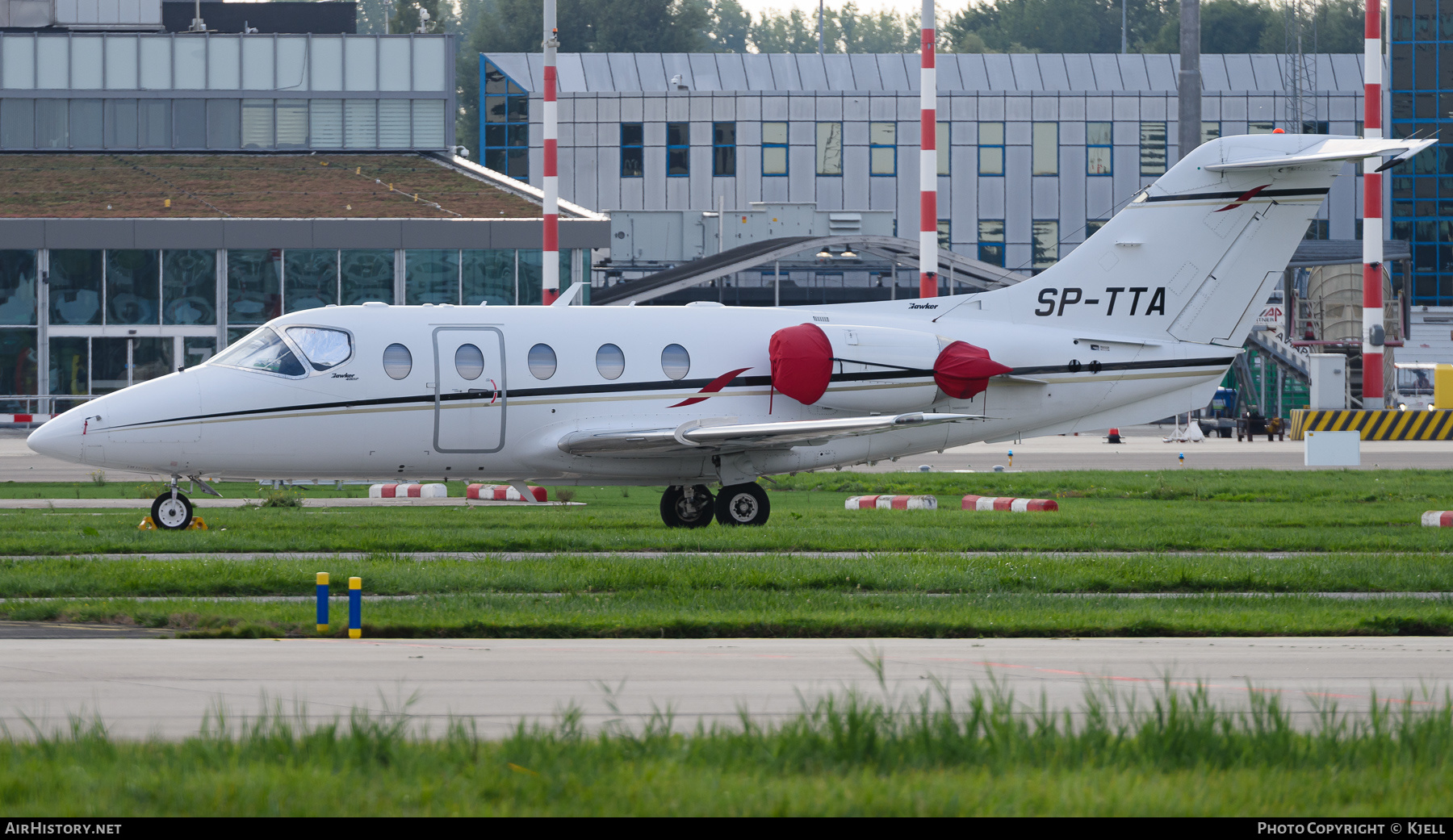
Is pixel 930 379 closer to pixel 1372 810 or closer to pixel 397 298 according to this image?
pixel 1372 810

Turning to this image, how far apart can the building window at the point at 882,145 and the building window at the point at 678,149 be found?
31.7 feet

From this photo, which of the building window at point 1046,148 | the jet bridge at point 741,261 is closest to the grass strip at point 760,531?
the jet bridge at point 741,261

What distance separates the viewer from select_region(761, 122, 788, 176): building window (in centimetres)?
8619

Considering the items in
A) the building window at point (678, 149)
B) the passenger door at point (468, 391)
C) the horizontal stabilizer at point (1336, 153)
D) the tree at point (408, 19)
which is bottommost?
the passenger door at point (468, 391)

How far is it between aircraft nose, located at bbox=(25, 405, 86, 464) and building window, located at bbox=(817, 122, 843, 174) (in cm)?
6889

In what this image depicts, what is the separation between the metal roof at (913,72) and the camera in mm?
88375

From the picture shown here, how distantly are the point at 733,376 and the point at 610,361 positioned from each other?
1.70 metres

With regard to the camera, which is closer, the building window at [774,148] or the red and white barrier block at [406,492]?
the red and white barrier block at [406,492]

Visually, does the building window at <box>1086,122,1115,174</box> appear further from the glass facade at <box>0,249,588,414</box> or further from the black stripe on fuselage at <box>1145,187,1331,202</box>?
the black stripe on fuselage at <box>1145,187,1331,202</box>

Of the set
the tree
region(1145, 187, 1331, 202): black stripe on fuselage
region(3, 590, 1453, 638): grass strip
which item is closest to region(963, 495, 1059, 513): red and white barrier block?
region(1145, 187, 1331, 202): black stripe on fuselage

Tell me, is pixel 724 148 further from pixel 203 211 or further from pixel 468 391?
pixel 468 391

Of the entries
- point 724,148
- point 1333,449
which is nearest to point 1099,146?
point 724,148

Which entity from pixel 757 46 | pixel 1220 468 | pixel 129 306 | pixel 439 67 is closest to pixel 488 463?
pixel 1220 468

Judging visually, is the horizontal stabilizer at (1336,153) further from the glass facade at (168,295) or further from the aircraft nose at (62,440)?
the glass facade at (168,295)
